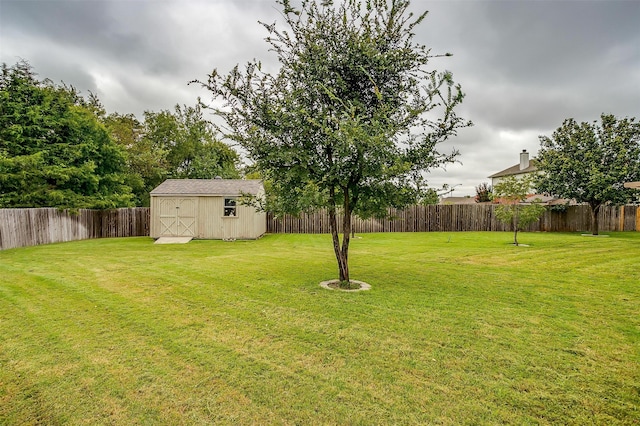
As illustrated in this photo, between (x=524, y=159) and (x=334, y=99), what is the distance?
38949mm

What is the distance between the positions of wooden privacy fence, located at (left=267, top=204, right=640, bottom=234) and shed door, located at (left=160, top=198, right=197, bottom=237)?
577 cm

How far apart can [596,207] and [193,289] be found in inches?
863

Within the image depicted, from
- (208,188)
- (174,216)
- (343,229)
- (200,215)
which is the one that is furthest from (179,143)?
(343,229)

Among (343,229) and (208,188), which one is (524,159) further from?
(343,229)

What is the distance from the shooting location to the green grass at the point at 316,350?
8.91 feet

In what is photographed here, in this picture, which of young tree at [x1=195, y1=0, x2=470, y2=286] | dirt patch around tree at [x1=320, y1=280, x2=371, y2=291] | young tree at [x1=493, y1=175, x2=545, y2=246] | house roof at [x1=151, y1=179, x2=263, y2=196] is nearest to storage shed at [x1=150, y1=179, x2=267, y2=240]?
house roof at [x1=151, y1=179, x2=263, y2=196]

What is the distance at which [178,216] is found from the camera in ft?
59.2

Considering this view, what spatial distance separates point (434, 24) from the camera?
8.73 meters

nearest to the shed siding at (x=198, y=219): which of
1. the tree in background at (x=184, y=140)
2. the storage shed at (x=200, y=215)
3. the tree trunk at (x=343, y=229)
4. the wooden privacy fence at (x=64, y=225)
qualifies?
the storage shed at (x=200, y=215)

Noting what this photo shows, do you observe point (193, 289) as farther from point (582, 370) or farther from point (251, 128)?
point (582, 370)

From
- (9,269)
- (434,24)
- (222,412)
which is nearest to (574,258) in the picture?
(434,24)

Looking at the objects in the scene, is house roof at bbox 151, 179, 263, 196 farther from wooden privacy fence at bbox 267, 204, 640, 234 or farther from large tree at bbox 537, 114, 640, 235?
large tree at bbox 537, 114, 640, 235

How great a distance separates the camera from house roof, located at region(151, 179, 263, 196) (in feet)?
59.2

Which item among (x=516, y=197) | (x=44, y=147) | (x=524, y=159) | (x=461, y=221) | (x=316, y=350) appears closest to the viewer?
(x=316, y=350)
